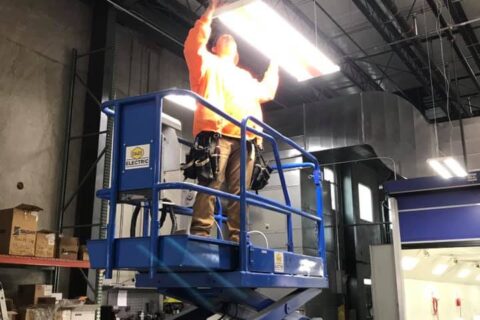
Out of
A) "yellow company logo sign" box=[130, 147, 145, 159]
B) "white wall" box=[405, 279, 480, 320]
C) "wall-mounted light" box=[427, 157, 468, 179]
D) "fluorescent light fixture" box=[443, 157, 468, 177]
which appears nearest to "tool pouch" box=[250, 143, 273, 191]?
"yellow company logo sign" box=[130, 147, 145, 159]

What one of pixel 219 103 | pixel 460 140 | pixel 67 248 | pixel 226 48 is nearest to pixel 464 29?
pixel 460 140

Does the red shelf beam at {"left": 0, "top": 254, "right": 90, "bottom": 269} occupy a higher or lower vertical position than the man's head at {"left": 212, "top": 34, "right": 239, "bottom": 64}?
lower

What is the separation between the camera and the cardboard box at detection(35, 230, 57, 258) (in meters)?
8.02

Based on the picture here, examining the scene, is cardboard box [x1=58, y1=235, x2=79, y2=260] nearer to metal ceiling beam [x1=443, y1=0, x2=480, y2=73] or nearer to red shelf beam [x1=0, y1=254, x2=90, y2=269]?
red shelf beam [x1=0, y1=254, x2=90, y2=269]

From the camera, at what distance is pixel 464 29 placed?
40.7ft

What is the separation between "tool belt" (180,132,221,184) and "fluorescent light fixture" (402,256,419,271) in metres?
5.87

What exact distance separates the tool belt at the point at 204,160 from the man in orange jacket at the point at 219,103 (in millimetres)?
36

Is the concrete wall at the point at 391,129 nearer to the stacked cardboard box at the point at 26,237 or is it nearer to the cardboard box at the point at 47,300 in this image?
the stacked cardboard box at the point at 26,237

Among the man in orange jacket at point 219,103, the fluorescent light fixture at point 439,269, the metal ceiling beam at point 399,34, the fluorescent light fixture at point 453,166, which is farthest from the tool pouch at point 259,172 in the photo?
the metal ceiling beam at point 399,34

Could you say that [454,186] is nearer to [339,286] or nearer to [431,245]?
[431,245]

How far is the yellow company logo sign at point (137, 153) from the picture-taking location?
12.6 ft

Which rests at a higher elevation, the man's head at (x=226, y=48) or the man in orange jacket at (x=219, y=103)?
the man's head at (x=226, y=48)

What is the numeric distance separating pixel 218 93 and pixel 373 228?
13.0 metres

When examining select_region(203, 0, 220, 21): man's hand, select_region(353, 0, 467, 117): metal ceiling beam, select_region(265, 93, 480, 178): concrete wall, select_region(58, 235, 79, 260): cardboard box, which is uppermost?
select_region(353, 0, 467, 117): metal ceiling beam
